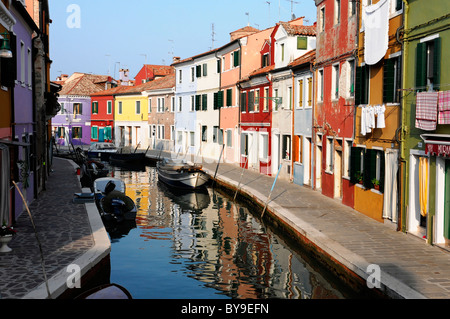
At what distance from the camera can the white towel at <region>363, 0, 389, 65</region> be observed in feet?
51.8

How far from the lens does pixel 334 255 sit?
1248 centimetres

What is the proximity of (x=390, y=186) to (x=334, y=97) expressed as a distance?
6542mm

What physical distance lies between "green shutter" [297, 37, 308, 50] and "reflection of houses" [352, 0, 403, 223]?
10.0m

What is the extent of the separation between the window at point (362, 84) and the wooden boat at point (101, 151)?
33.6 meters

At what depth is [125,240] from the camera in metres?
17.3

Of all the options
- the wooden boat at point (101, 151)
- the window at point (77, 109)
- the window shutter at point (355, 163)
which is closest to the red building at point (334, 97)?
the window shutter at point (355, 163)

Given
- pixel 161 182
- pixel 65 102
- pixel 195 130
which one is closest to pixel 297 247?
pixel 161 182

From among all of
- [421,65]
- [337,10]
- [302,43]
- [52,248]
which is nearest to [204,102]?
[302,43]

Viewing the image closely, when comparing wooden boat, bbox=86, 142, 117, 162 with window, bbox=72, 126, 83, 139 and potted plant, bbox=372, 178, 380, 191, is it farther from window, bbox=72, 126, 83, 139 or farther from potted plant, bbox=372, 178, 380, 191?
potted plant, bbox=372, 178, 380, 191

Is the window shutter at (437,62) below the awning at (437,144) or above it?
above

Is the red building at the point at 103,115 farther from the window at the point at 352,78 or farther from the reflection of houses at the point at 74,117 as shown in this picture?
the window at the point at 352,78

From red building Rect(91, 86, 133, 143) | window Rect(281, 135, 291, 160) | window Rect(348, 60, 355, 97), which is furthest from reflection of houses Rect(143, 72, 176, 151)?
window Rect(348, 60, 355, 97)

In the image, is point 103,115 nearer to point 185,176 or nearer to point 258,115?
point 258,115

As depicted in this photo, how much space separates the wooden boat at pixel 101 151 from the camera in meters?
49.0
